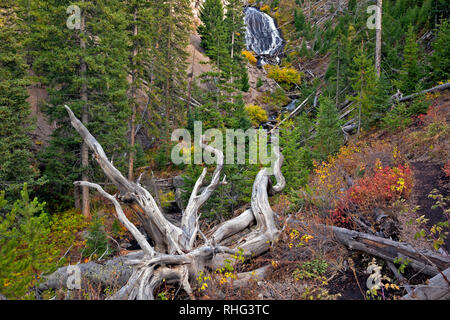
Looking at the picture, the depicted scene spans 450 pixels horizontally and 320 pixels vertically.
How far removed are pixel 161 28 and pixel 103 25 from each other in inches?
423

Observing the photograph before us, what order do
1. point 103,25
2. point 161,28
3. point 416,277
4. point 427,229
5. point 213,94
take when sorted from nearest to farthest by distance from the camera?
point 416,277 < point 427,229 < point 103,25 < point 213,94 < point 161,28

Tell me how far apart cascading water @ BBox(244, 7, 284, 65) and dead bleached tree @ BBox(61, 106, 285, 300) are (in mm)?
38312

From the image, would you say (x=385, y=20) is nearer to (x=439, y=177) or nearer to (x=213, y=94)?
(x=213, y=94)

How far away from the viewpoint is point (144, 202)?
17.5 ft

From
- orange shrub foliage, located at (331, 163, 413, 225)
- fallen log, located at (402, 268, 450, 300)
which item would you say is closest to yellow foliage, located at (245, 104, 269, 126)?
orange shrub foliage, located at (331, 163, 413, 225)

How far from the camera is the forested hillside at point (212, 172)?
14.8 ft

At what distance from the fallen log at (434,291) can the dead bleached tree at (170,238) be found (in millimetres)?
2780

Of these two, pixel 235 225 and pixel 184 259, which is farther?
pixel 235 225

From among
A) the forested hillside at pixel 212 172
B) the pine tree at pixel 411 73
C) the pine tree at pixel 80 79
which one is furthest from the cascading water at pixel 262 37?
the pine tree at pixel 80 79

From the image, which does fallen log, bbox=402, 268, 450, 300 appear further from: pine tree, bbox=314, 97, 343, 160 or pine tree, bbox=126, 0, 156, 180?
pine tree, bbox=126, 0, 156, 180

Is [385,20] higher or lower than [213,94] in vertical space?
higher


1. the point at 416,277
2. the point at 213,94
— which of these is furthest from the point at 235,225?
the point at 213,94

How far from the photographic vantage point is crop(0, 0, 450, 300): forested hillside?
14.8 feet

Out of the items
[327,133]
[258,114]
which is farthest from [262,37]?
[327,133]
